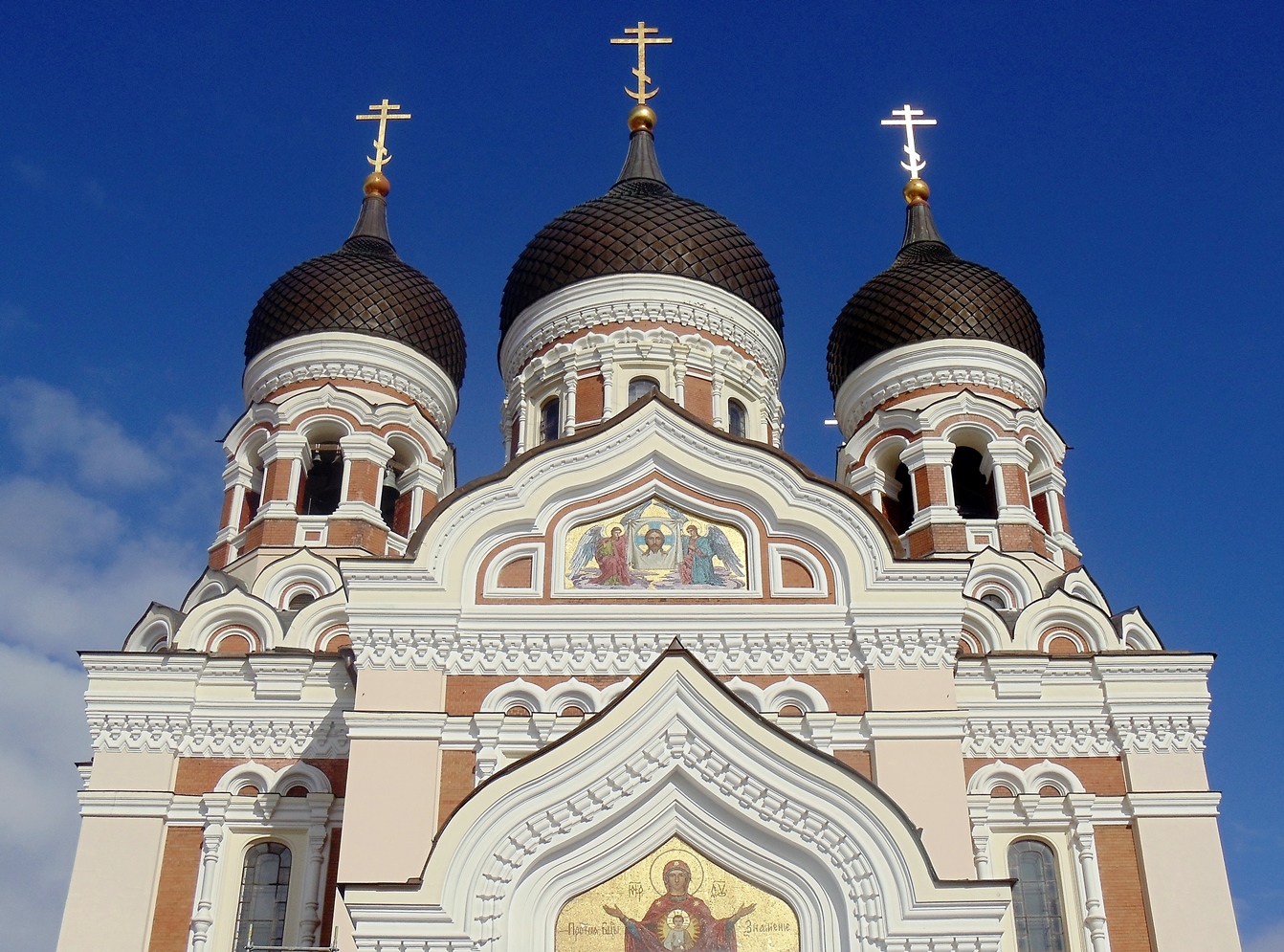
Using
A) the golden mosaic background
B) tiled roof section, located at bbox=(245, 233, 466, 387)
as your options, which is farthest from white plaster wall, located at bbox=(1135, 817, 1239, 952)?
tiled roof section, located at bbox=(245, 233, 466, 387)

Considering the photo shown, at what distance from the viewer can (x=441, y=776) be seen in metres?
10.6

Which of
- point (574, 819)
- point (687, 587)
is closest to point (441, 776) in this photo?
point (574, 819)

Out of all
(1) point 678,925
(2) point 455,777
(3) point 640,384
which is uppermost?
(3) point 640,384

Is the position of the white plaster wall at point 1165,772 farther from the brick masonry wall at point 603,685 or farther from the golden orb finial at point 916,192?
the golden orb finial at point 916,192

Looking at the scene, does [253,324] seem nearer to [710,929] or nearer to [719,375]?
[719,375]

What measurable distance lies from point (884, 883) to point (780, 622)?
239cm

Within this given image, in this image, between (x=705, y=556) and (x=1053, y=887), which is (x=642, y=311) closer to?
(x=705, y=556)

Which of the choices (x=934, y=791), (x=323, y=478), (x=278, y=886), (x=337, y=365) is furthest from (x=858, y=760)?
(x=337, y=365)

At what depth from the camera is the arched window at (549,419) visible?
15.6 metres

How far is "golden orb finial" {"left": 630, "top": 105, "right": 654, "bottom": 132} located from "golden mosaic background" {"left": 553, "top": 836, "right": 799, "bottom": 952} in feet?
36.7

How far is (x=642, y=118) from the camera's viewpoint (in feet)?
60.9

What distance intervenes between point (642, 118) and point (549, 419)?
4869mm

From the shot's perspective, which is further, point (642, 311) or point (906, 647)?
point (642, 311)

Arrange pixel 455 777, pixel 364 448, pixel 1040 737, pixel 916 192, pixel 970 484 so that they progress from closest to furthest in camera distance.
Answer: pixel 455 777
pixel 1040 737
pixel 364 448
pixel 970 484
pixel 916 192
